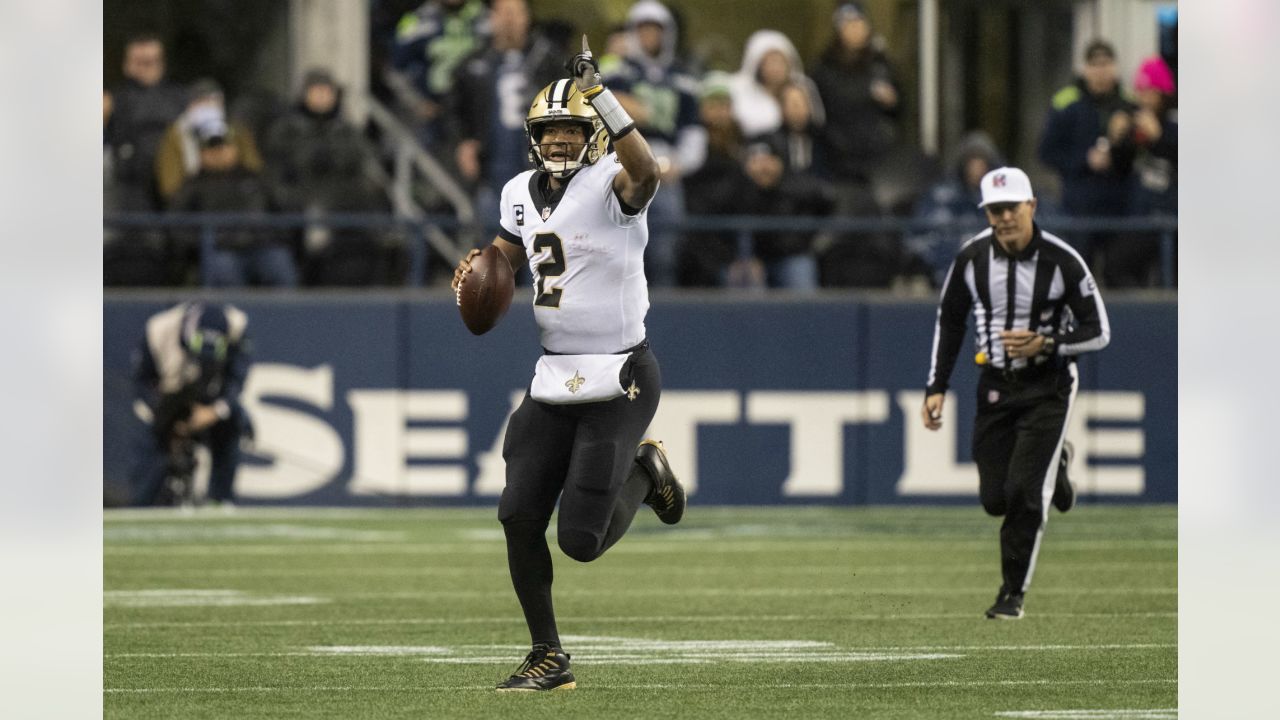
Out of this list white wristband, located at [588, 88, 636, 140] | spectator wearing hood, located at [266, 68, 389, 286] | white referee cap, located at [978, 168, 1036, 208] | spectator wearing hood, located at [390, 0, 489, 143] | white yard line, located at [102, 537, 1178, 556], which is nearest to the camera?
white wristband, located at [588, 88, 636, 140]

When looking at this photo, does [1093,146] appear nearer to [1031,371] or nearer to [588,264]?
[1031,371]

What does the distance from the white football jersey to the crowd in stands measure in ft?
28.5

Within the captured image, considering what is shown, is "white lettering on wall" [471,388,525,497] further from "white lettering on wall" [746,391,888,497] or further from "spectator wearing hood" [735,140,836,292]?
"spectator wearing hood" [735,140,836,292]

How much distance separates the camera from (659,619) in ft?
32.0

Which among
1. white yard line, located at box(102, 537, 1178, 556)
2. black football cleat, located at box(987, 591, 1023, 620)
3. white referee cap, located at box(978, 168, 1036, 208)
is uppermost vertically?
white referee cap, located at box(978, 168, 1036, 208)

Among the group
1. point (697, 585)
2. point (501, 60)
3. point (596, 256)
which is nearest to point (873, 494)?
point (501, 60)

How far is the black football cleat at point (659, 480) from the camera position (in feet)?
25.0

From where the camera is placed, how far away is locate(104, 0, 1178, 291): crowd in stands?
53.5 feet

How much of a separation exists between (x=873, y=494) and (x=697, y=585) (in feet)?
17.3

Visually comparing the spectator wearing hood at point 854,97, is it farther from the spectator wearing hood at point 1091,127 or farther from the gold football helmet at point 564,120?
the gold football helmet at point 564,120

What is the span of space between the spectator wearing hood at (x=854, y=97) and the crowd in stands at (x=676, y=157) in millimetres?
14

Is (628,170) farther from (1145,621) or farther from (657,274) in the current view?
(657,274)

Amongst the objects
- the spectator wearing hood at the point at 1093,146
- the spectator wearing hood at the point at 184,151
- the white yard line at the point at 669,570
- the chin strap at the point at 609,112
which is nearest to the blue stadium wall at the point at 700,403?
the spectator wearing hood at the point at 1093,146

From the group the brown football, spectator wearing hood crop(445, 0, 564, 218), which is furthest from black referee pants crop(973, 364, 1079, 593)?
spectator wearing hood crop(445, 0, 564, 218)
